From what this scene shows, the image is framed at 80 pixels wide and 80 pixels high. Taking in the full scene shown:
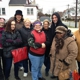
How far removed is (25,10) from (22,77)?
3007 centimetres

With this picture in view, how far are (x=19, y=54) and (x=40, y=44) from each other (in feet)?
2.63

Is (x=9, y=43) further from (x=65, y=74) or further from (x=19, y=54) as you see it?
(x=65, y=74)

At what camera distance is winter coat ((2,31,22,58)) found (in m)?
4.80

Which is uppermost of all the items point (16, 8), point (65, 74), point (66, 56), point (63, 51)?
point (16, 8)

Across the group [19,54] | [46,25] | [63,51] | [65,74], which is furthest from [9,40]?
[65,74]

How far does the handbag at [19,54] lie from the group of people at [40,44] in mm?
90

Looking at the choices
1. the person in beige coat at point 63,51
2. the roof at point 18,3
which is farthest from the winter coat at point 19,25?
the roof at point 18,3

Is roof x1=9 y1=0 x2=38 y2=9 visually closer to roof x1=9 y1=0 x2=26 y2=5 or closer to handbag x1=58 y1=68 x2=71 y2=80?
roof x1=9 y1=0 x2=26 y2=5

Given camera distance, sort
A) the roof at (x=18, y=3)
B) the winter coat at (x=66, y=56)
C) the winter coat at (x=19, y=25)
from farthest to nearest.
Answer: the roof at (x=18, y=3)
the winter coat at (x=19, y=25)
the winter coat at (x=66, y=56)

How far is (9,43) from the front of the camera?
191 inches

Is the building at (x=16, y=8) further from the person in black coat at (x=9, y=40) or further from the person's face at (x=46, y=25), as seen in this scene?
the person in black coat at (x=9, y=40)

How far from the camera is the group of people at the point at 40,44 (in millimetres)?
4180

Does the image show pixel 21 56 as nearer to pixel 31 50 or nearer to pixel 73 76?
pixel 31 50

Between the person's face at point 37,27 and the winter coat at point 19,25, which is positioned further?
the winter coat at point 19,25
